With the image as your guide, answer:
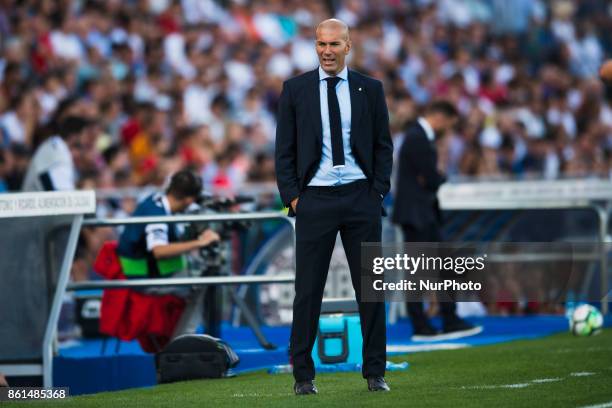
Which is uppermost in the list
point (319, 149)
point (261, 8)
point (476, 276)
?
point (261, 8)

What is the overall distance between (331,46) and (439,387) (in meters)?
2.22

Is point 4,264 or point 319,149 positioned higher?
point 319,149

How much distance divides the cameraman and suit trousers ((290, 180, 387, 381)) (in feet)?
11.1

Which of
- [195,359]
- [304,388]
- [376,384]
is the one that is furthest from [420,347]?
[304,388]

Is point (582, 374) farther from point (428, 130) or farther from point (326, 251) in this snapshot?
point (428, 130)

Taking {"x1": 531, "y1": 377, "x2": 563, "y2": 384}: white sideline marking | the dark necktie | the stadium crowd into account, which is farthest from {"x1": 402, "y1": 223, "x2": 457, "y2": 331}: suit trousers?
the dark necktie

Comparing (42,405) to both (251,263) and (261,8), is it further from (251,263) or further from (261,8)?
(261,8)

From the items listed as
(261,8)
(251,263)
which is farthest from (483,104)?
(251,263)

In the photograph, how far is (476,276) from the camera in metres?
10.3

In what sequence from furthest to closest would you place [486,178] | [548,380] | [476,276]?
[486,178] → [476,276] → [548,380]

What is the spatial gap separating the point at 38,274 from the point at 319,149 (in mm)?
4021

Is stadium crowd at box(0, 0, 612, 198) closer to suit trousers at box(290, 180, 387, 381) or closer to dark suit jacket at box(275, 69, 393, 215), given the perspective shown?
dark suit jacket at box(275, 69, 393, 215)

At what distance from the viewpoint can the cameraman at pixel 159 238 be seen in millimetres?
12227

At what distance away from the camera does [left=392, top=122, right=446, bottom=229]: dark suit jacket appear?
14.0m
